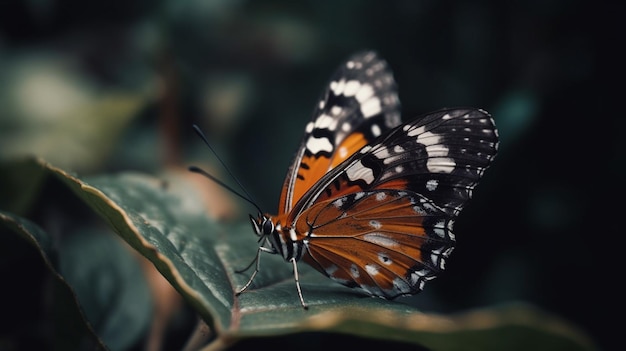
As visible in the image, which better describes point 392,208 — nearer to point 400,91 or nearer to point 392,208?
point 392,208

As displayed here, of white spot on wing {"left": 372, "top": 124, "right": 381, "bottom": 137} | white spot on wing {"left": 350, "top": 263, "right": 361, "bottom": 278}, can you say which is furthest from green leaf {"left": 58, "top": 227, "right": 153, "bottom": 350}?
white spot on wing {"left": 372, "top": 124, "right": 381, "bottom": 137}

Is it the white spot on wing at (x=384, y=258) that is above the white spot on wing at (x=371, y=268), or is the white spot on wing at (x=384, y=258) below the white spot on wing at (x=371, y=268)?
above

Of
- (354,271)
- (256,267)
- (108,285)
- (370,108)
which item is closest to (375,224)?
(354,271)

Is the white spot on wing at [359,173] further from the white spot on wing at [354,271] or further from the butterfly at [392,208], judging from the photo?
the white spot on wing at [354,271]

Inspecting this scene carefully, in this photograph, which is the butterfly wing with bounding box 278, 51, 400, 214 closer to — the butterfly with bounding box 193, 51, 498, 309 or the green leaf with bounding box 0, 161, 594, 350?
the butterfly with bounding box 193, 51, 498, 309

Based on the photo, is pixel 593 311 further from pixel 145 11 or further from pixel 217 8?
pixel 145 11

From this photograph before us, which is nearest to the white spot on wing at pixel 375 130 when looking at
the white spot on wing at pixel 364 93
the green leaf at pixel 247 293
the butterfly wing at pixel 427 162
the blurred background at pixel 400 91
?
the white spot on wing at pixel 364 93
